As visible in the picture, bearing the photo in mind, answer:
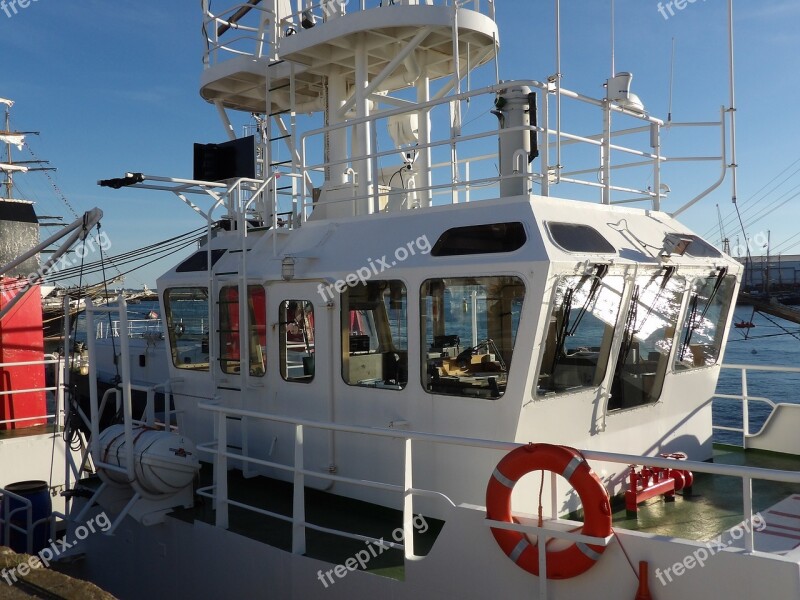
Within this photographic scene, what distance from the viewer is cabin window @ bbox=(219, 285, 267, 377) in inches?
283

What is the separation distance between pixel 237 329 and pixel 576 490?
4.29m

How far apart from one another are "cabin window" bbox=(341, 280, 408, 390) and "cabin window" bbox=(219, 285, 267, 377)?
1169 millimetres

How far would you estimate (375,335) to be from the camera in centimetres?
623

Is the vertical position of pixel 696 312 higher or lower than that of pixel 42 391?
higher

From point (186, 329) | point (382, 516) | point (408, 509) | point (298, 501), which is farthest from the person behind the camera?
point (186, 329)

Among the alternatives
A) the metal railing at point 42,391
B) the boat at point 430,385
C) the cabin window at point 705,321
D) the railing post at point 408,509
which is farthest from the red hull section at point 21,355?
the cabin window at point 705,321

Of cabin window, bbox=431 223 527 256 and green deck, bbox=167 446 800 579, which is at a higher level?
cabin window, bbox=431 223 527 256

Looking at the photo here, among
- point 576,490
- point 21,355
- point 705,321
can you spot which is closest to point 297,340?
point 576,490

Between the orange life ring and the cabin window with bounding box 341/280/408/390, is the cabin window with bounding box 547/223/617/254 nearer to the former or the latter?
the cabin window with bounding box 341/280/408/390

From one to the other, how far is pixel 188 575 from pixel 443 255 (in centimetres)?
371

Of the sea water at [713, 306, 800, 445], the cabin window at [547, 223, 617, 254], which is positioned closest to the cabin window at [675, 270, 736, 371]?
the sea water at [713, 306, 800, 445]

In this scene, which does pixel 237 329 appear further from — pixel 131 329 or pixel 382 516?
pixel 131 329

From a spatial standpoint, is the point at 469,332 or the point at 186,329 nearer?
the point at 469,332

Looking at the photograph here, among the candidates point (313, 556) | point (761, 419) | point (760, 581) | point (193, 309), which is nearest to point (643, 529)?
point (760, 581)
